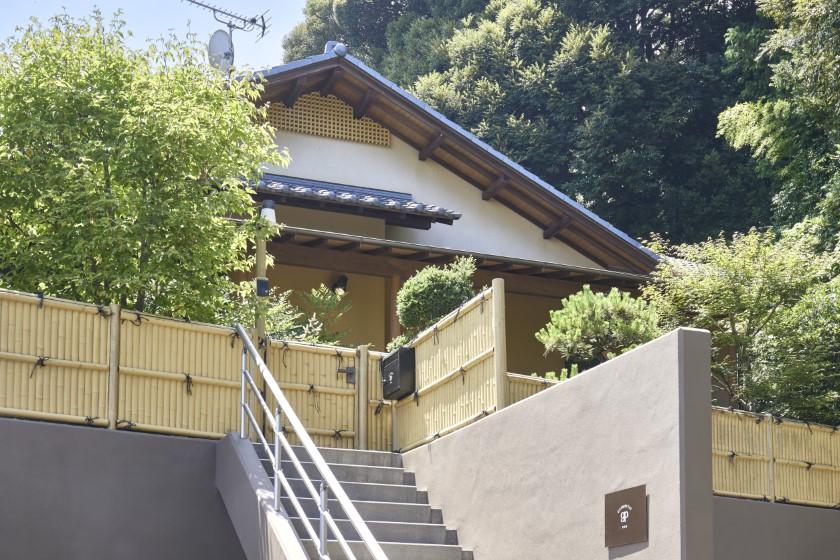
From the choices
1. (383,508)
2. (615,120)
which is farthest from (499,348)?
(615,120)

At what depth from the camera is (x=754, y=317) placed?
12.1 metres

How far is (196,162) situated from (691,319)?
5678 millimetres

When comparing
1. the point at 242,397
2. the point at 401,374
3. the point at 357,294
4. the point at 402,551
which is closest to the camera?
the point at 402,551

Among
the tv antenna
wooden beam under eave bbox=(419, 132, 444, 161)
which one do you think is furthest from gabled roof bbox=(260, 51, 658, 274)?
the tv antenna

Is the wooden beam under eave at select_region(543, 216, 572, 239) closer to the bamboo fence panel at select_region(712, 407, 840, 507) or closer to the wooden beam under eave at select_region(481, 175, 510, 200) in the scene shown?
the wooden beam under eave at select_region(481, 175, 510, 200)

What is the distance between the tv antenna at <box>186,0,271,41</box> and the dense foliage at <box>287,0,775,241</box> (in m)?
10.2

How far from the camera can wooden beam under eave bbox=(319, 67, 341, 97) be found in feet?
56.6

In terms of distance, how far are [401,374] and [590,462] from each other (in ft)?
10.1

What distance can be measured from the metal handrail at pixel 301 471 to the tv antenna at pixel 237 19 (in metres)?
14.3

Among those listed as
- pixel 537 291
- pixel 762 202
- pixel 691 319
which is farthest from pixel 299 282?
pixel 762 202

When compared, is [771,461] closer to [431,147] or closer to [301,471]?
[301,471]

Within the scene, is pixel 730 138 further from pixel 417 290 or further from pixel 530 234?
pixel 417 290

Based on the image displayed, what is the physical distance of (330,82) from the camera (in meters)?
17.4

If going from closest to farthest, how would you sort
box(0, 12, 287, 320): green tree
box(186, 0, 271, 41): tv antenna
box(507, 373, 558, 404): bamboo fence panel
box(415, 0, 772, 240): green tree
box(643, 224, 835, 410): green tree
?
box(507, 373, 558, 404): bamboo fence panel → box(0, 12, 287, 320): green tree → box(643, 224, 835, 410): green tree → box(186, 0, 271, 41): tv antenna → box(415, 0, 772, 240): green tree
